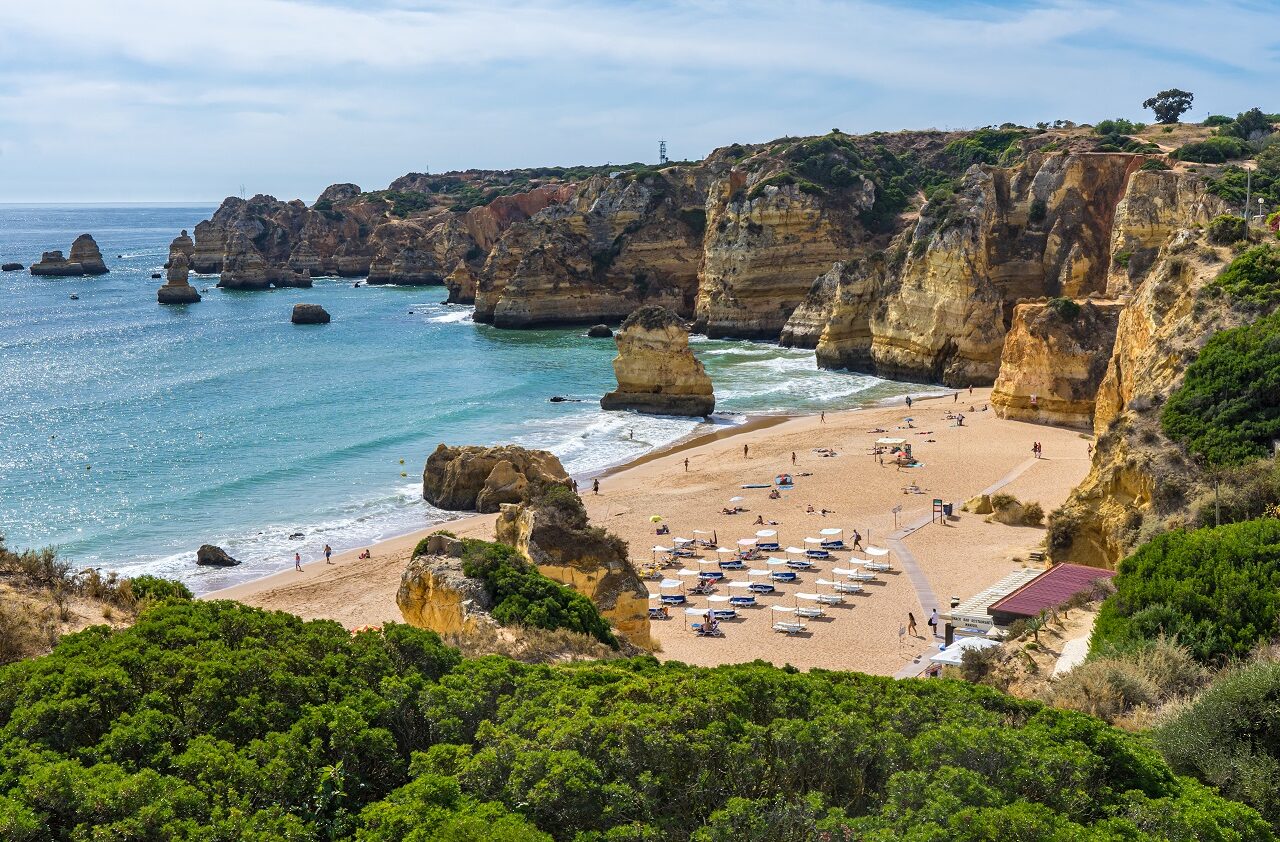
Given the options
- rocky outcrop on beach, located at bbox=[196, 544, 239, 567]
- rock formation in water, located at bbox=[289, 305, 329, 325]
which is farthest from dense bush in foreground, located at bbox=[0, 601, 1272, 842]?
rock formation in water, located at bbox=[289, 305, 329, 325]

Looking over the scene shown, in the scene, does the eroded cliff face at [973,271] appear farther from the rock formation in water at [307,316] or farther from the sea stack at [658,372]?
the rock formation in water at [307,316]

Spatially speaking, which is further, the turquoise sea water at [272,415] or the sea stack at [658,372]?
the sea stack at [658,372]

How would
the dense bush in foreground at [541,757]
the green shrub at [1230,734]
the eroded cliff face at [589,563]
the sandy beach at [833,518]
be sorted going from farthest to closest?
the sandy beach at [833,518]
the eroded cliff face at [589,563]
the green shrub at [1230,734]
the dense bush in foreground at [541,757]

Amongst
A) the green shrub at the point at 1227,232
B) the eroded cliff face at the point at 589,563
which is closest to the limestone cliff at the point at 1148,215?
the green shrub at the point at 1227,232

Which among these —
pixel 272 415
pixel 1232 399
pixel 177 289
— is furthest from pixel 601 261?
pixel 1232 399

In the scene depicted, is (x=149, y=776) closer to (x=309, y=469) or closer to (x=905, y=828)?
(x=905, y=828)

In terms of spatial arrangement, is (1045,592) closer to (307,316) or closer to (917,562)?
(917,562)

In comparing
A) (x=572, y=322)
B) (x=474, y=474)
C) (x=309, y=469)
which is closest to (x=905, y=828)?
(x=474, y=474)

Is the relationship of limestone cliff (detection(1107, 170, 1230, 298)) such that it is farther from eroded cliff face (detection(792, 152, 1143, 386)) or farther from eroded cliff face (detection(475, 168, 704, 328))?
eroded cliff face (detection(475, 168, 704, 328))
